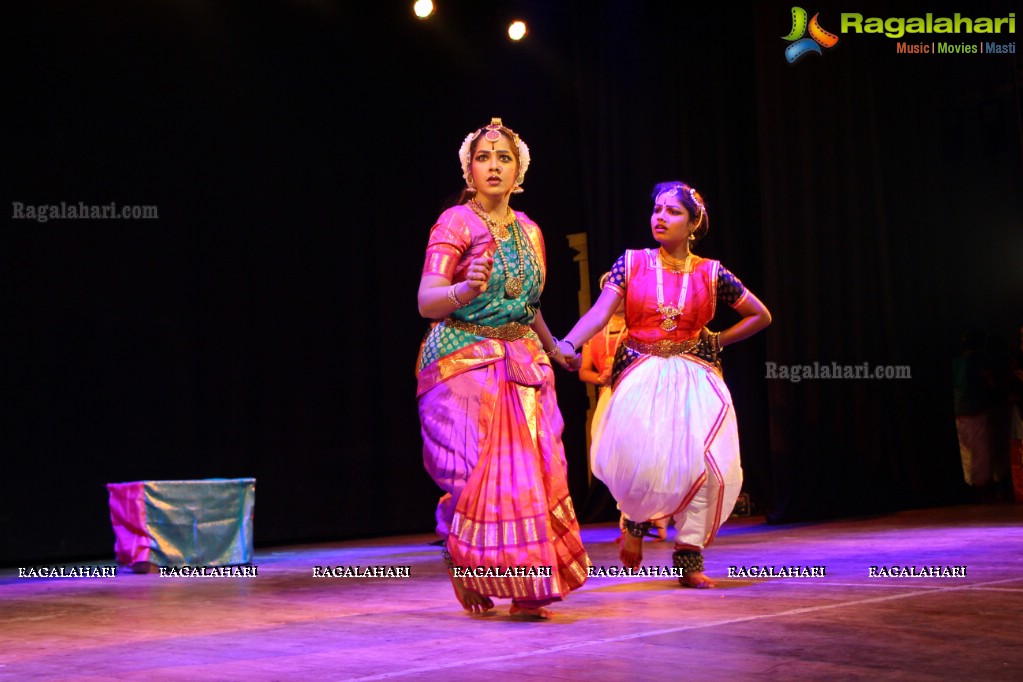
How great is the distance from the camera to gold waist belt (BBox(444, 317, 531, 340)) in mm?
3945

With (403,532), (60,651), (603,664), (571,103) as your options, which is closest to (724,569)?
(603,664)

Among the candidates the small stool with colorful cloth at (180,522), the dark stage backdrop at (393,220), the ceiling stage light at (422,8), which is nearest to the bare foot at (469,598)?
the small stool with colorful cloth at (180,522)

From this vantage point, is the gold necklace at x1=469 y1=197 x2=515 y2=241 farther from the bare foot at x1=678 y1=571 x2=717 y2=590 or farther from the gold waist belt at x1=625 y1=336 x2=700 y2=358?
the bare foot at x1=678 y1=571 x2=717 y2=590

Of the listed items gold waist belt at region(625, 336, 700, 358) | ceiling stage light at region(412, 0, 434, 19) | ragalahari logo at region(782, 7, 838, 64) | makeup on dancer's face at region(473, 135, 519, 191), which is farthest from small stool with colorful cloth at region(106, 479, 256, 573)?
ragalahari logo at region(782, 7, 838, 64)

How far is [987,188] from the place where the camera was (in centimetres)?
1082

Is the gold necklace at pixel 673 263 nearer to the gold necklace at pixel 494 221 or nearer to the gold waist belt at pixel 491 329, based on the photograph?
the gold necklace at pixel 494 221

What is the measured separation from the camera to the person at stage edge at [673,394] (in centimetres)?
475

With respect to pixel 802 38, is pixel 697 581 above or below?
below

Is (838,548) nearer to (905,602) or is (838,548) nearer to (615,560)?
(615,560)

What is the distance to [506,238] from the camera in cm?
404

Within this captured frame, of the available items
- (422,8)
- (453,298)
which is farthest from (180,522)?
(422,8)

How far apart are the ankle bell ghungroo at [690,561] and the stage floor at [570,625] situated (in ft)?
0.35

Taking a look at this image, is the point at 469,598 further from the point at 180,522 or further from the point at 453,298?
the point at 180,522

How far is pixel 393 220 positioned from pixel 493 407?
15.2 ft
